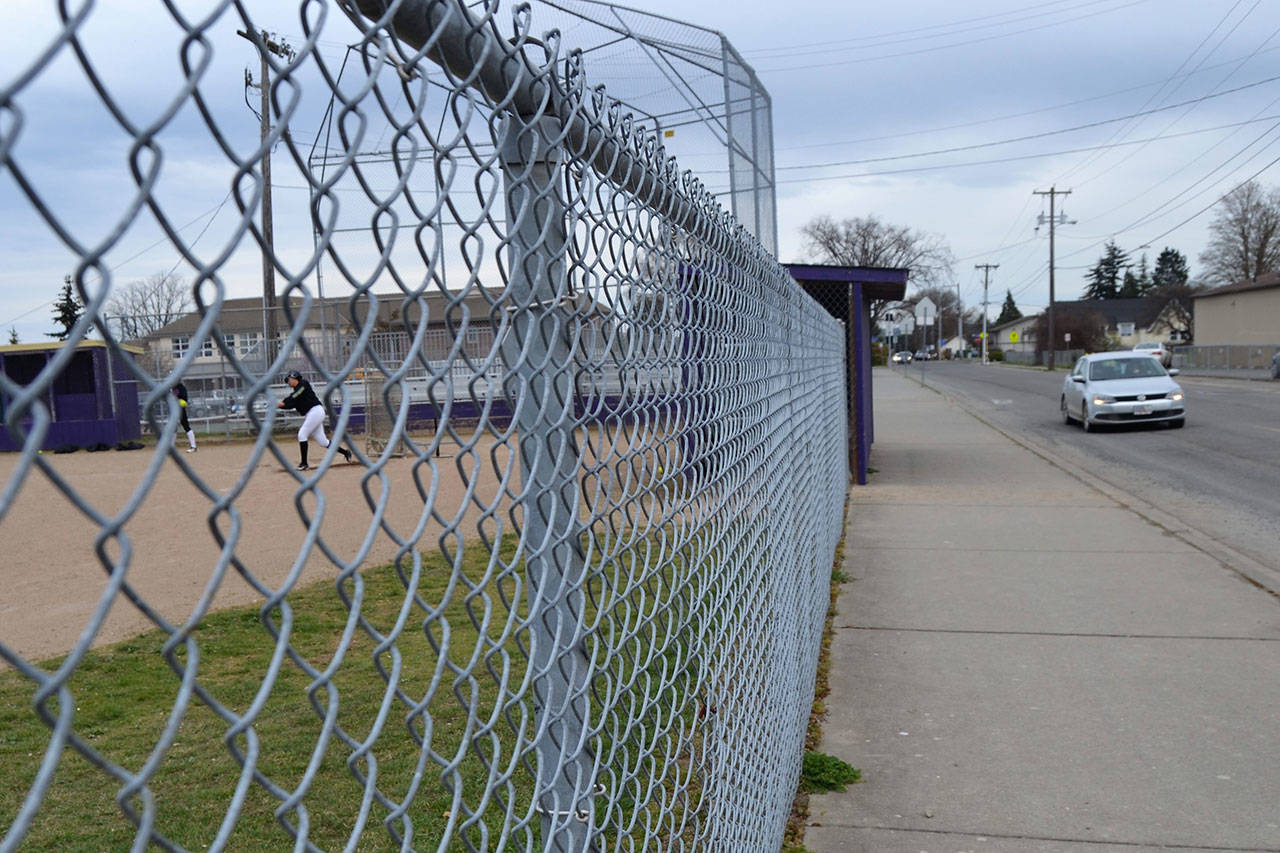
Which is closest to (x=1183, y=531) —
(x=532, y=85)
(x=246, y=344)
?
(x=246, y=344)

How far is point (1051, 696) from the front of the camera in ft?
16.9

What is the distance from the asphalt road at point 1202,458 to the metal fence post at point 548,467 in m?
6.81

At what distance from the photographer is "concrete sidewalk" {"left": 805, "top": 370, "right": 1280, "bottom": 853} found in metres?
3.84

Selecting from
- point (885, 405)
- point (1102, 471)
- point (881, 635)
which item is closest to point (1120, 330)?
point (885, 405)

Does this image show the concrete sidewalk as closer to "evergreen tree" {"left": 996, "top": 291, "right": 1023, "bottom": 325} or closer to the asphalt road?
the asphalt road

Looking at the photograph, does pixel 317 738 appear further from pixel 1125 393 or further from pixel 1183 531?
pixel 1125 393

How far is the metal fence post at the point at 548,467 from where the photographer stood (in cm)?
154

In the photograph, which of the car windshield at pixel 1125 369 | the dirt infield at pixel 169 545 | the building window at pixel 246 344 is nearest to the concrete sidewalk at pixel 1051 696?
the dirt infield at pixel 169 545

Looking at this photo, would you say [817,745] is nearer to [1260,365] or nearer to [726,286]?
[726,286]

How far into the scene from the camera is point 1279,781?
4.09 m

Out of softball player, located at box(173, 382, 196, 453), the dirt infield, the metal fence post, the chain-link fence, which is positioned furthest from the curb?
softball player, located at box(173, 382, 196, 453)

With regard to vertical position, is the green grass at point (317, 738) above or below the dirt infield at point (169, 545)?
above

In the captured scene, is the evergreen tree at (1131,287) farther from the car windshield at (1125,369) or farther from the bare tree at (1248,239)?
the car windshield at (1125,369)

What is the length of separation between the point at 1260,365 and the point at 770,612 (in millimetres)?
46115
